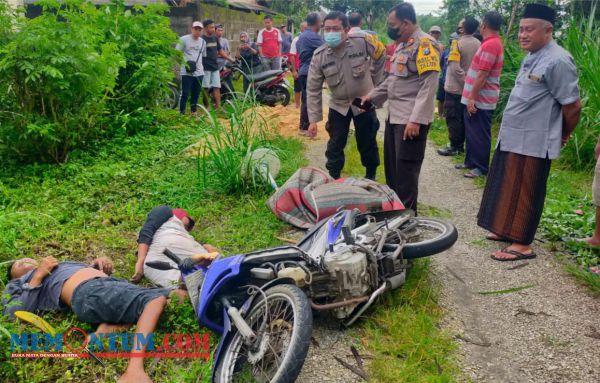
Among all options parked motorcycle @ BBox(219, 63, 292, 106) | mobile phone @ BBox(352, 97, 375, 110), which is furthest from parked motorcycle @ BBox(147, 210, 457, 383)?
parked motorcycle @ BBox(219, 63, 292, 106)

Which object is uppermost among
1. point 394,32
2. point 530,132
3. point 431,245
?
point 394,32

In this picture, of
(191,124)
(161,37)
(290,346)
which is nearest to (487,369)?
(290,346)

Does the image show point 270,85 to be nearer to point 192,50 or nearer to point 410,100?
point 192,50

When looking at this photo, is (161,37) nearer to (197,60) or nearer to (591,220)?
(197,60)

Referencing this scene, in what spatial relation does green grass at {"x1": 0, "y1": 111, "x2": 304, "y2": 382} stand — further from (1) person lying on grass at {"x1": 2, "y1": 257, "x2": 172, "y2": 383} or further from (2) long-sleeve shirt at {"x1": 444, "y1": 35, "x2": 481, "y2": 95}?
(2) long-sleeve shirt at {"x1": 444, "y1": 35, "x2": 481, "y2": 95}

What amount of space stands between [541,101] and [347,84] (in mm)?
1810

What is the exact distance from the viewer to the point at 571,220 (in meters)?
4.32

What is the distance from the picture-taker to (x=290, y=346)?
2207mm

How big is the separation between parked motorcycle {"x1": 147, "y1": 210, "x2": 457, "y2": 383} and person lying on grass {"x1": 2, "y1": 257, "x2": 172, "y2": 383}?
0.84 ft

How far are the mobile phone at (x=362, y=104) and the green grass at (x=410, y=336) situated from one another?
1758 millimetres

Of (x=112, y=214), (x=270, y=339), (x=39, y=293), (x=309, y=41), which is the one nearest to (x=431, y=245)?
(x=270, y=339)

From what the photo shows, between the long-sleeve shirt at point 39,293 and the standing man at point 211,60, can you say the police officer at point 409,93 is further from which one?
the standing man at point 211,60

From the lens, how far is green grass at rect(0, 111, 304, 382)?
2.57m

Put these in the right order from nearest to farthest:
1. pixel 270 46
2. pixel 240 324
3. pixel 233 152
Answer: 1. pixel 240 324
2. pixel 233 152
3. pixel 270 46
